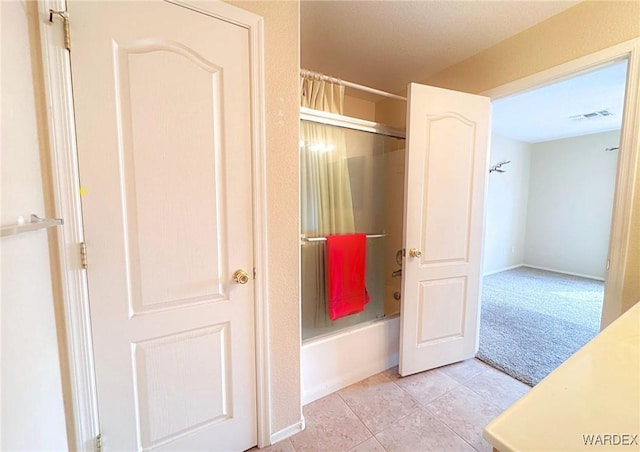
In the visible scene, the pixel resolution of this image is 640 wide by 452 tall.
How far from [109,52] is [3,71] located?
0.99 feet

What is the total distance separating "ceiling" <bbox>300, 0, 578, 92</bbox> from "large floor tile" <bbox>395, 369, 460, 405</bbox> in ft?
7.93

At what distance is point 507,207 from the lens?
15.4 ft

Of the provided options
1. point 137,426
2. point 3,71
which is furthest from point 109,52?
point 137,426

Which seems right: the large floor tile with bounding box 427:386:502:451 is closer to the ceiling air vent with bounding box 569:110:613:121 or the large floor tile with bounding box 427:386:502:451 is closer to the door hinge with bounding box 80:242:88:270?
the door hinge with bounding box 80:242:88:270

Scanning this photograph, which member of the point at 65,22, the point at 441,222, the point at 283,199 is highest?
the point at 65,22

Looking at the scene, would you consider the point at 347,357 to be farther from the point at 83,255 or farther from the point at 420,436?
the point at 83,255

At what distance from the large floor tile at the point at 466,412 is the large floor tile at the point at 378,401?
157 millimetres

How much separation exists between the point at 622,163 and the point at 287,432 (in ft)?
7.55

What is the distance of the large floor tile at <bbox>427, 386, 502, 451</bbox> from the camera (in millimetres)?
1368

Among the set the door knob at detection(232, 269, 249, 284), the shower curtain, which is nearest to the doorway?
the shower curtain

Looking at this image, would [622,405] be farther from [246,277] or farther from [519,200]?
[519,200]

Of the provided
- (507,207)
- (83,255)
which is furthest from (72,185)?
(507,207)

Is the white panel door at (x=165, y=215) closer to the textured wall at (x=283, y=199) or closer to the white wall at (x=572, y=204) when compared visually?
the textured wall at (x=283, y=199)

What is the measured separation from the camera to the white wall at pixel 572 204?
13.4 ft
